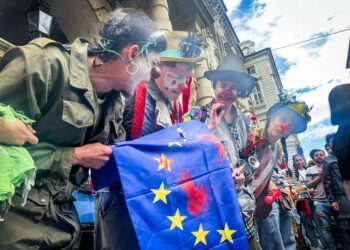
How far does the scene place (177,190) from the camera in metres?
1.79

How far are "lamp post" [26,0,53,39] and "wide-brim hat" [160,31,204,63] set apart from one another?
2271 millimetres

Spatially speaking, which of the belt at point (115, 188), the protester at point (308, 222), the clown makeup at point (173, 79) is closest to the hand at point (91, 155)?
the belt at point (115, 188)

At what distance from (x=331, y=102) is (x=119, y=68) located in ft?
8.10

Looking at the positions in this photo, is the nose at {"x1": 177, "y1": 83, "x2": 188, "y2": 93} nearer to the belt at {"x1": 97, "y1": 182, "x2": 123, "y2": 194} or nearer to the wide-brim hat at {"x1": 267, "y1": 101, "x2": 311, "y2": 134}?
the belt at {"x1": 97, "y1": 182, "x2": 123, "y2": 194}

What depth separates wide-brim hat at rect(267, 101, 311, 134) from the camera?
10.9ft

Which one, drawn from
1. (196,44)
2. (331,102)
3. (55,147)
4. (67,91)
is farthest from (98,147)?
(331,102)

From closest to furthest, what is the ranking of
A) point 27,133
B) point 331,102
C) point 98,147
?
point 27,133 → point 98,147 → point 331,102

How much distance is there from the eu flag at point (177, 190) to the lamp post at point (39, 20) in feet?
9.65

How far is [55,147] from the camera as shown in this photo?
4.52 feet

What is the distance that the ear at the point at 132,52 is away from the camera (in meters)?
1.70

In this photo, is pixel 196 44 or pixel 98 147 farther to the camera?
pixel 196 44

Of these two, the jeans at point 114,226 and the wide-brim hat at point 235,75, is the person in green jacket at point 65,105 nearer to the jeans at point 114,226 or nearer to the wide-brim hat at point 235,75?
the jeans at point 114,226

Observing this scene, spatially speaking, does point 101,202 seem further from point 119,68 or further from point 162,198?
point 119,68

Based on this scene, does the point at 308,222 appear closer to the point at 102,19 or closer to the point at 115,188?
the point at 115,188
